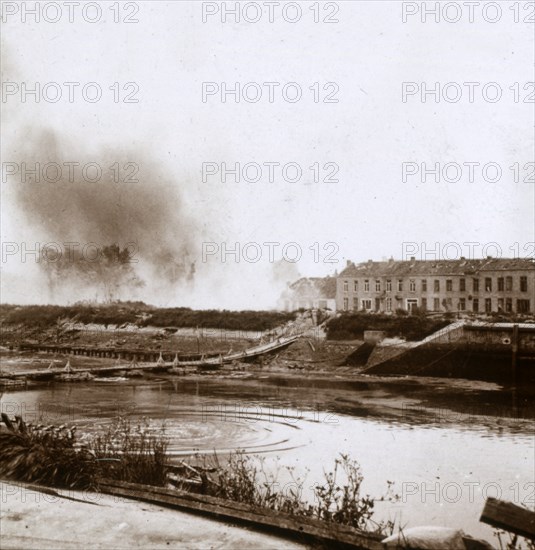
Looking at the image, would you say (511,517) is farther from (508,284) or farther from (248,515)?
(508,284)

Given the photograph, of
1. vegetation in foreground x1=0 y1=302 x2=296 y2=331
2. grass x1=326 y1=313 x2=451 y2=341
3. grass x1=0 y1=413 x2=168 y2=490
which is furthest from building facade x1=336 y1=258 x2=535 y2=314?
grass x1=0 y1=413 x2=168 y2=490

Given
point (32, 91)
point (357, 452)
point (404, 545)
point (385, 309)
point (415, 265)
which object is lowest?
point (357, 452)

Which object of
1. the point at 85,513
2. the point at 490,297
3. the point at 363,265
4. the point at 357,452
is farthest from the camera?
the point at 363,265

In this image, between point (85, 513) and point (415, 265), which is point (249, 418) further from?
point (415, 265)

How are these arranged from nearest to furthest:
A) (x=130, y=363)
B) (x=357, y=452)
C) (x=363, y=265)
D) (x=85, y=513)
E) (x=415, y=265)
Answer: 1. (x=85, y=513)
2. (x=357, y=452)
3. (x=130, y=363)
4. (x=415, y=265)
5. (x=363, y=265)

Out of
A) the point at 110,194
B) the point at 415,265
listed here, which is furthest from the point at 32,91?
the point at 415,265

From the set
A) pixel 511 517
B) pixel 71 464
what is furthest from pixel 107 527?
pixel 511 517

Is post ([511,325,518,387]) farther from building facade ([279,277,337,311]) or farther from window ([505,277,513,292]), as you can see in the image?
building facade ([279,277,337,311])

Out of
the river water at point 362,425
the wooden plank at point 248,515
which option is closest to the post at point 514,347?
the river water at point 362,425

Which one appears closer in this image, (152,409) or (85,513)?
(85,513)

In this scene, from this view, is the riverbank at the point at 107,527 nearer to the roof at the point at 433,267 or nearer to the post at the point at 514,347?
the roof at the point at 433,267
